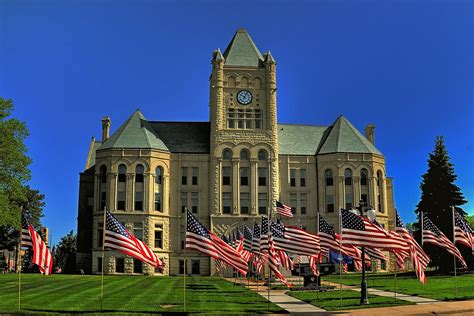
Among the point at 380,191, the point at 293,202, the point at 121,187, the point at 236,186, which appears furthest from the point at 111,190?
the point at 380,191

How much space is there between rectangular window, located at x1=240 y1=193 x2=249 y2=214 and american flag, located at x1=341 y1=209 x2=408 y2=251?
134 feet

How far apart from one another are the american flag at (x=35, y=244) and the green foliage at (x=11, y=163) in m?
22.4

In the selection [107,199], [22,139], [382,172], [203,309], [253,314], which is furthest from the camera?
[382,172]

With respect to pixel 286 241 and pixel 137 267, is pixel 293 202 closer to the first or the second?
pixel 137 267

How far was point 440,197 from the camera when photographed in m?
55.0

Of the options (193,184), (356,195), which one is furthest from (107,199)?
(356,195)

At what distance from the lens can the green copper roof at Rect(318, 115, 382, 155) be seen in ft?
226

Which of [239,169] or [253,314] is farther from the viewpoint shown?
[239,169]

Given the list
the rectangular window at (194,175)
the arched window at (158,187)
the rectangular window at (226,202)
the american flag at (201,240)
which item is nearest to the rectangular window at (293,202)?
the rectangular window at (226,202)

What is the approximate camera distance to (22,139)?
48.7m

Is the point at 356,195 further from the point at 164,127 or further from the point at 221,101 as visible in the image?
the point at 164,127

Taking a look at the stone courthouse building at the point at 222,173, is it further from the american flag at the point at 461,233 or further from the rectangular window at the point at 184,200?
the american flag at the point at 461,233

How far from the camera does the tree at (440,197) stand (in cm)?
5350

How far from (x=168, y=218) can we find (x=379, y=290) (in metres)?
35.4
